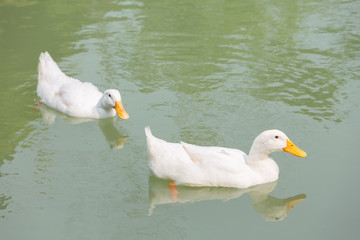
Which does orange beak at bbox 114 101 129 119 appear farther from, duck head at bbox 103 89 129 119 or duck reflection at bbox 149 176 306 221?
duck reflection at bbox 149 176 306 221

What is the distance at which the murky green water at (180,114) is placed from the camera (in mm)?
6367

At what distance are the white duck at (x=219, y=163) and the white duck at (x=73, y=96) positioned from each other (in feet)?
5.88

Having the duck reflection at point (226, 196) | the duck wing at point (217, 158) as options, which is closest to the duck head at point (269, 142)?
the duck wing at point (217, 158)

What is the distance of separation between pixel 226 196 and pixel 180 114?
95.3 inches

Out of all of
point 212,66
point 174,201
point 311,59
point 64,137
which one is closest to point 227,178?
point 174,201

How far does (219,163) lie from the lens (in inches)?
265

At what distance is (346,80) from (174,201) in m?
5.01

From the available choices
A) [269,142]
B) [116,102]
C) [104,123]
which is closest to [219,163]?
[269,142]

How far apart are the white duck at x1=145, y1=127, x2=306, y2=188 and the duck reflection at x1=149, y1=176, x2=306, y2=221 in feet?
Result: 0.29

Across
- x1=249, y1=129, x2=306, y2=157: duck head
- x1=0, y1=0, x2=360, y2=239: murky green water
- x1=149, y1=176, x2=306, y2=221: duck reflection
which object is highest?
x1=249, y1=129, x2=306, y2=157: duck head

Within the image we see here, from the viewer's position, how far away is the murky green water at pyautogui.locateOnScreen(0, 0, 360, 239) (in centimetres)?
637

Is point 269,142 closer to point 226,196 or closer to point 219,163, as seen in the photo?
point 219,163

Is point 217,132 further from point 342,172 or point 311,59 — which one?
point 311,59

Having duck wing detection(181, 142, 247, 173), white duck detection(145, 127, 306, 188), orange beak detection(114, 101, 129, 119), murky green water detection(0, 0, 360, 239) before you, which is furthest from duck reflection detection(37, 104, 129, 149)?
duck wing detection(181, 142, 247, 173)
